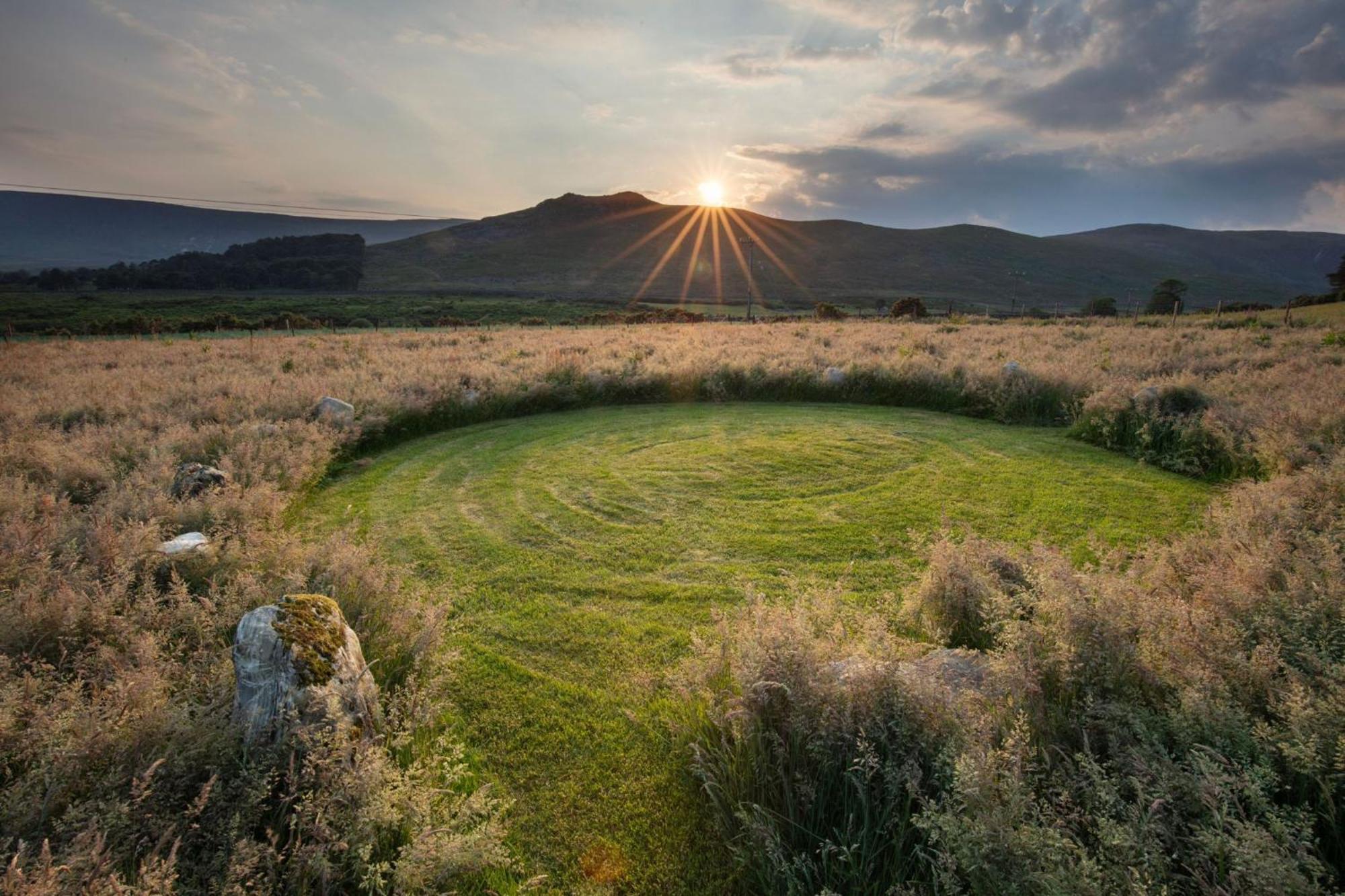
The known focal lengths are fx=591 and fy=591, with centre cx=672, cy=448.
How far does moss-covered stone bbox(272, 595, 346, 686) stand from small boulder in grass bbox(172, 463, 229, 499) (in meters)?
4.03

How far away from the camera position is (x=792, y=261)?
4899 inches

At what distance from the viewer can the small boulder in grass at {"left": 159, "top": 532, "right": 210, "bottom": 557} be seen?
4.63 metres

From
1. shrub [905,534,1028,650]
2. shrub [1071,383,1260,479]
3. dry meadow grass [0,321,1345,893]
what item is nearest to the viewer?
dry meadow grass [0,321,1345,893]

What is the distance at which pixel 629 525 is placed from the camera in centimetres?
682

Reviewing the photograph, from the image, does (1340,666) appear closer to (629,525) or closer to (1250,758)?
(1250,758)

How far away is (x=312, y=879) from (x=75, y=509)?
5.89m

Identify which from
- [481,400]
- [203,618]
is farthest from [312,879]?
[481,400]

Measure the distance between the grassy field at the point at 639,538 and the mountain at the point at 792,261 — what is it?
80.7 meters

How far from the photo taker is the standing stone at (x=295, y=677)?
9.46ft

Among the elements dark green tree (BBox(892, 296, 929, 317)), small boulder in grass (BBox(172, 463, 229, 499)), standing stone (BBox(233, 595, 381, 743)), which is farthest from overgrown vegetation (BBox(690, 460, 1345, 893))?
dark green tree (BBox(892, 296, 929, 317))

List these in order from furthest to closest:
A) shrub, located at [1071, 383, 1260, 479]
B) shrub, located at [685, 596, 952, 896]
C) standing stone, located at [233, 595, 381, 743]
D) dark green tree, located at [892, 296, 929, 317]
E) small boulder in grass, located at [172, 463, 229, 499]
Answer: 1. dark green tree, located at [892, 296, 929, 317]
2. shrub, located at [1071, 383, 1260, 479]
3. small boulder in grass, located at [172, 463, 229, 499]
4. standing stone, located at [233, 595, 381, 743]
5. shrub, located at [685, 596, 952, 896]

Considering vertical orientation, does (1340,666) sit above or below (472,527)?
above

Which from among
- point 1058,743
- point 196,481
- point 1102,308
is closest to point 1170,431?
point 1058,743

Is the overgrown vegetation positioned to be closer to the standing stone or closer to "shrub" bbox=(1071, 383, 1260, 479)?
the standing stone
